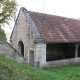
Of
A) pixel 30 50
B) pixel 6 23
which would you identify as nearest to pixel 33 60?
pixel 30 50

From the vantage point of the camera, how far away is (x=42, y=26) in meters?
15.3

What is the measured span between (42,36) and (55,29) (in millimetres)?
2437

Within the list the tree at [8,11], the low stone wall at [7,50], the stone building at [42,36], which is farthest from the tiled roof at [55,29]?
the tree at [8,11]

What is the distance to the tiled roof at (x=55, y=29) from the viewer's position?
1484 centimetres

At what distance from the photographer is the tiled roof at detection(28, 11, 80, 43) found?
14844 millimetres

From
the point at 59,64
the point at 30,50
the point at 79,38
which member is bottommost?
the point at 59,64

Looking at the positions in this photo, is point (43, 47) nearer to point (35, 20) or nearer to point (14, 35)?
point (35, 20)

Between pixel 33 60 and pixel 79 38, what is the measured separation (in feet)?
18.9

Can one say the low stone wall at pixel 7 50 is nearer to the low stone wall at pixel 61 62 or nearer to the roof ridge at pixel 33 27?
the roof ridge at pixel 33 27

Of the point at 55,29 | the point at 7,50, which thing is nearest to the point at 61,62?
the point at 55,29

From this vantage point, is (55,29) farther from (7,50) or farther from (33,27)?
(7,50)

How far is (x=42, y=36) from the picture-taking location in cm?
1422

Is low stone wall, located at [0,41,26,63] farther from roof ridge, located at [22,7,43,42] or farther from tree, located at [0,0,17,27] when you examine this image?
tree, located at [0,0,17,27]

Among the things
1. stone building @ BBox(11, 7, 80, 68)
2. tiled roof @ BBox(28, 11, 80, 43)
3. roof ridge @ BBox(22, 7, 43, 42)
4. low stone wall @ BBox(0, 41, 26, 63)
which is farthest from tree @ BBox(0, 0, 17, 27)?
low stone wall @ BBox(0, 41, 26, 63)
